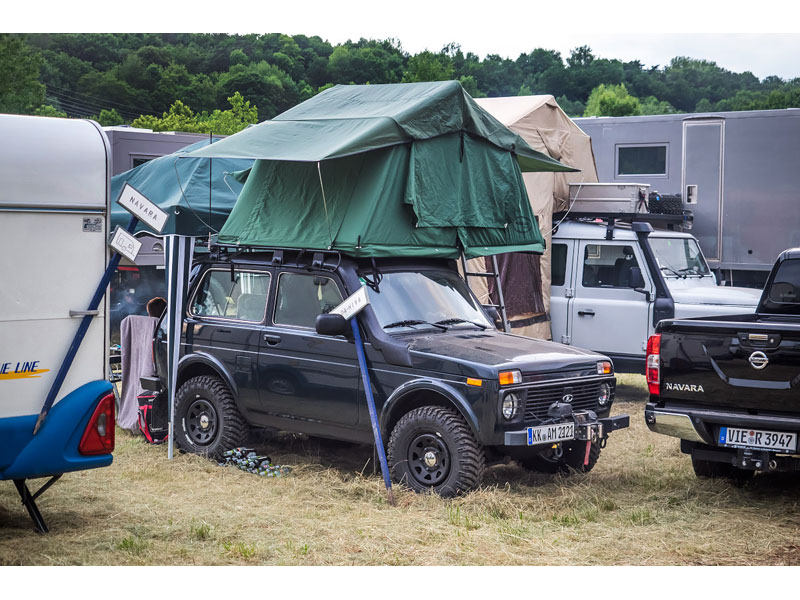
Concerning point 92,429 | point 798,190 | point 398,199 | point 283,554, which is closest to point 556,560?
point 283,554

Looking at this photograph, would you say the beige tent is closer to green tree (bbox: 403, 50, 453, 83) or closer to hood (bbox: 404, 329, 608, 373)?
hood (bbox: 404, 329, 608, 373)

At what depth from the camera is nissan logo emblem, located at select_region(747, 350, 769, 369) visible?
6438 millimetres

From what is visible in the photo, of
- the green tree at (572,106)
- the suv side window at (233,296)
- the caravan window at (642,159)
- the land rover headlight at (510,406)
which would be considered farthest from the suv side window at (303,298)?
Answer: the green tree at (572,106)

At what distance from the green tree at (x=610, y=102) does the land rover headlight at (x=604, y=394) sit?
155 feet

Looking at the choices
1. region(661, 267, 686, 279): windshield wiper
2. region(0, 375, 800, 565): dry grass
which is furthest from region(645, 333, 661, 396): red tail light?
region(661, 267, 686, 279): windshield wiper

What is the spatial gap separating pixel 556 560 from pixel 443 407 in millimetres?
1705

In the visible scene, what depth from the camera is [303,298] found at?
26.2ft

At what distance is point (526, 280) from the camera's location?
11.7 meters

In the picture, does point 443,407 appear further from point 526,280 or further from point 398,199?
point 526,280

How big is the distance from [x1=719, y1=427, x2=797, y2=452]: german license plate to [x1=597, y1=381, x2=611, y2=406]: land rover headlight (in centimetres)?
105

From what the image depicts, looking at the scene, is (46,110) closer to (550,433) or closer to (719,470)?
(550,433)

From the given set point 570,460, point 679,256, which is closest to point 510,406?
point 570,460

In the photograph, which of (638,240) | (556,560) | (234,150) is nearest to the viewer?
(556,560)

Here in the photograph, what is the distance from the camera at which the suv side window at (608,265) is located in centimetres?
1145
